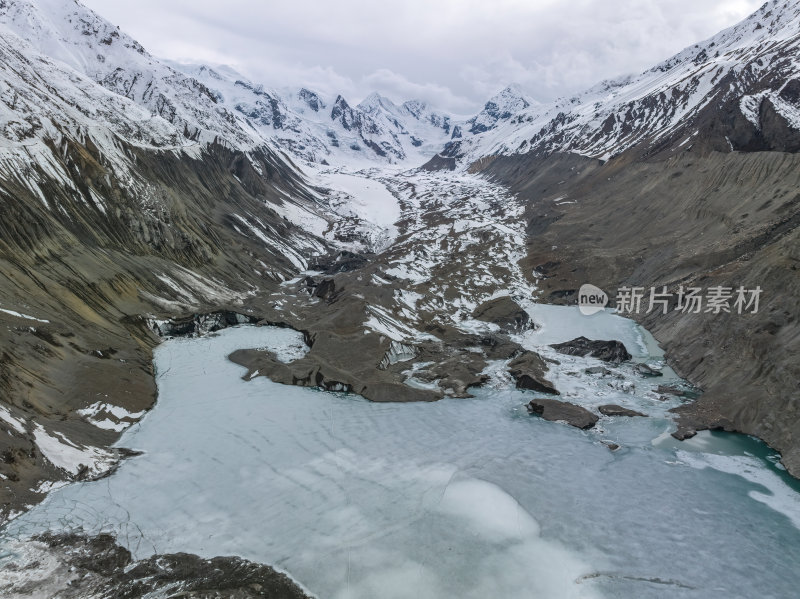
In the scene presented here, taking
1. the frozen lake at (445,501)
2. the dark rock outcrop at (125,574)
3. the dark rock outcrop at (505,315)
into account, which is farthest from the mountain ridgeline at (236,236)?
the dark rock outcrop at (505,315)

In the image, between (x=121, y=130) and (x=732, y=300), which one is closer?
(x=732, y=300)

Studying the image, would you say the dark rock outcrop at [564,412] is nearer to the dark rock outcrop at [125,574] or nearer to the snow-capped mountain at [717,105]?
the dark rock outcrop at [125,574]

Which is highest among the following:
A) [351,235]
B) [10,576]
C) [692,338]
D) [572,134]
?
[572,134]

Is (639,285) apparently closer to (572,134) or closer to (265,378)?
(265,378)

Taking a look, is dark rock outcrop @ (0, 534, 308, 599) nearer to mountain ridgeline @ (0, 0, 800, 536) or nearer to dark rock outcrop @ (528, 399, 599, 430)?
mountain ridgeline @ (0, 0, 800, 536)

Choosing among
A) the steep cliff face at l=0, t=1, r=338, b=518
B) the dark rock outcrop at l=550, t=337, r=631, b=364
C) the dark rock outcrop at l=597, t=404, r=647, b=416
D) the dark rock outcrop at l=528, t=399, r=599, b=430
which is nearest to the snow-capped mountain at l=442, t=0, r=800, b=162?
the dark rock outcrop at l=550, t=337, r=631, b=364

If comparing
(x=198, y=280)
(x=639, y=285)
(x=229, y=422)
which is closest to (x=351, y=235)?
(x=198, y=280)
